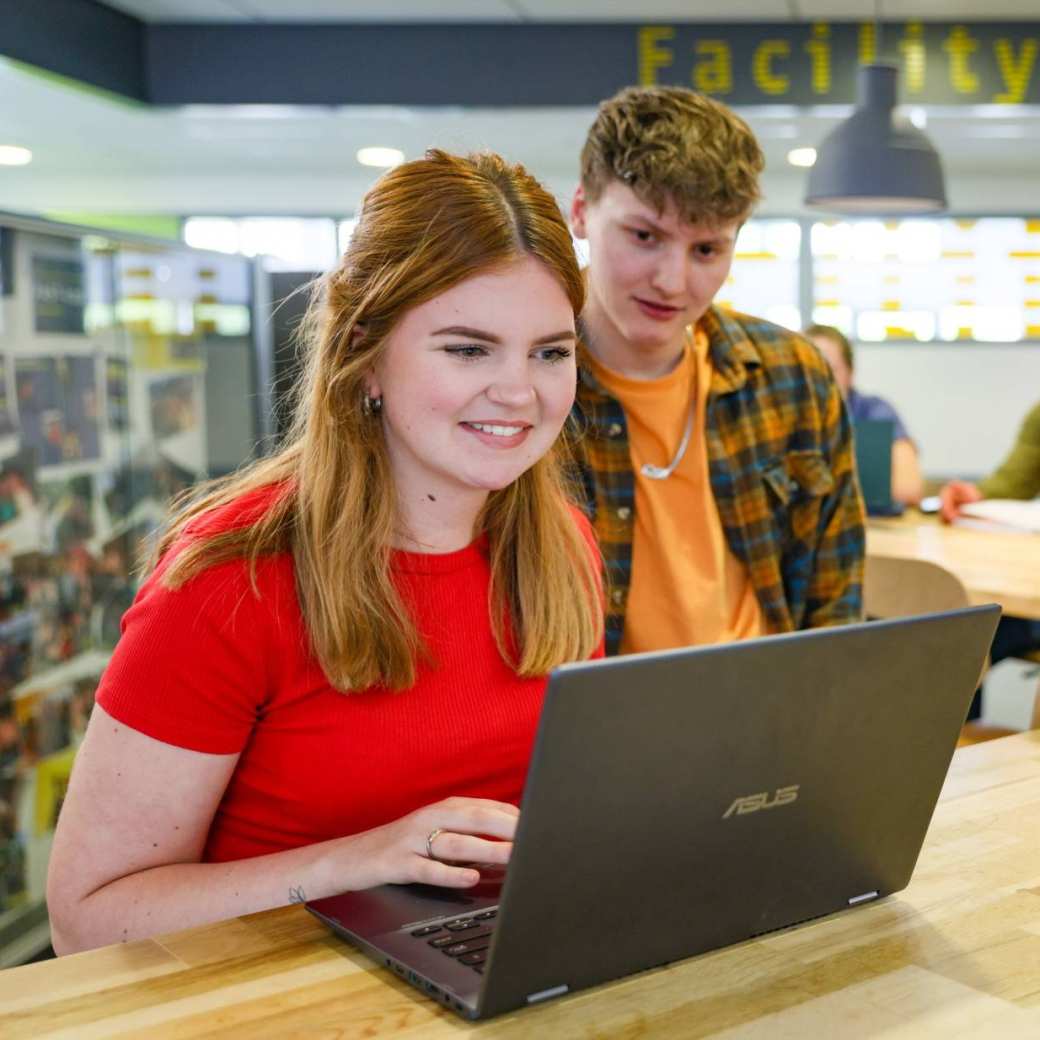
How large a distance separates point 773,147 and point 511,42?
2718 millimetres

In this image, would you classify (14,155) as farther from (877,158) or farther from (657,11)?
(877,158)

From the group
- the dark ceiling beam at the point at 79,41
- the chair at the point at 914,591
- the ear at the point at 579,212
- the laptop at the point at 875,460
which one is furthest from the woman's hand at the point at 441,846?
the dark ceiling beam at the point at 79,41

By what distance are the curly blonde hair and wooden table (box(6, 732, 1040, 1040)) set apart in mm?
1025

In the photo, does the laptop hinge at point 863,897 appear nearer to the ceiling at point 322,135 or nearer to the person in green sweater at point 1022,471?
the ceiling at point 322,135

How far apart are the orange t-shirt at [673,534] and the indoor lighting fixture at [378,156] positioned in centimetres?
600

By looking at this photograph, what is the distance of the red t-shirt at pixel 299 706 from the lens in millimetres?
1169

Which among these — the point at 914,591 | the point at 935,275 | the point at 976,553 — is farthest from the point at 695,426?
the point at 935,275

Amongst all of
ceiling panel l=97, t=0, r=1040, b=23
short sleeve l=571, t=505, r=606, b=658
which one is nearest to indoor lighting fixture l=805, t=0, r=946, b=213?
ceiling panel l=97, t=0, r=1040, b=23

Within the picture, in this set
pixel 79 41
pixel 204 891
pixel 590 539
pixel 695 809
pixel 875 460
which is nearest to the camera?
pixel 695 809

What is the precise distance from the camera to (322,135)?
7.25 meters

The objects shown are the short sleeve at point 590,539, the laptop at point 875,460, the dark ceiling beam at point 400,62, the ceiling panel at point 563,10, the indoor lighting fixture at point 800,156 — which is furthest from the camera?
the indoor lighting fixture at point 800,156

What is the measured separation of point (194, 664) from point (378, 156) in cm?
737

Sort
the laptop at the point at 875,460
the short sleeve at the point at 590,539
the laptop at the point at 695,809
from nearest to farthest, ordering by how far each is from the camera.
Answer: the laptop at the point at 695,809
the short sleeve at the point at 590,539
the laptop at the point at 875,460

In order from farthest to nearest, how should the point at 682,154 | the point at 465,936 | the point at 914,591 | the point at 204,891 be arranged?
the point at 914,591
the point at 682,154
the point at 204,891
the point at 465,936
